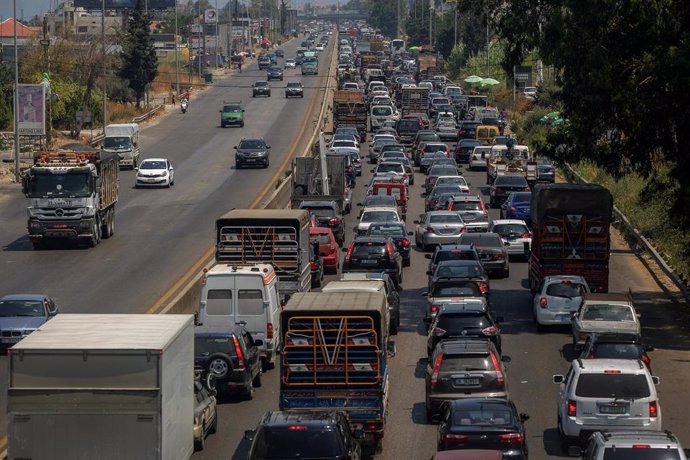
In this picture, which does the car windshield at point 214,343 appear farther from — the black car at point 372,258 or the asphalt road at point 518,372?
the black car at point 372,258

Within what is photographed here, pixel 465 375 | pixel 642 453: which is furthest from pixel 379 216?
pixel 642 453

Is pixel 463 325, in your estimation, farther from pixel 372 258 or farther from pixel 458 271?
pixel 372 258

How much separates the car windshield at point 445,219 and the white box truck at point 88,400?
30.2m

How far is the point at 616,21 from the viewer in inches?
1395

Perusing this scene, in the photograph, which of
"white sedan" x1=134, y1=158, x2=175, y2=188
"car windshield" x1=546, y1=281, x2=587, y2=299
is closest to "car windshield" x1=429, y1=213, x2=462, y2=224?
"car windshield" x1=546, y1=281, x2=587, y2=299

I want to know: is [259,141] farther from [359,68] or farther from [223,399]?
[359,68]

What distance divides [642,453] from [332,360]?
660 cm

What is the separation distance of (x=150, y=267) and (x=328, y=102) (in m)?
61.9

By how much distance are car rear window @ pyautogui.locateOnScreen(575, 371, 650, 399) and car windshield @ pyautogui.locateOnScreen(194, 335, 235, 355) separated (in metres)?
7.06

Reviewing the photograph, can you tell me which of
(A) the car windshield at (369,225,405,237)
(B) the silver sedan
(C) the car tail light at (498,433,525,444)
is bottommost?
(B) the silver sedan

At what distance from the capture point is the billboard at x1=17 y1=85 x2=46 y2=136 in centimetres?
6875

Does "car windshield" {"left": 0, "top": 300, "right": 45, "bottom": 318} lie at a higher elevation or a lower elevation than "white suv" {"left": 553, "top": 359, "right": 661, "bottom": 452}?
lower

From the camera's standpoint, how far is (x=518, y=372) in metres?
29.8

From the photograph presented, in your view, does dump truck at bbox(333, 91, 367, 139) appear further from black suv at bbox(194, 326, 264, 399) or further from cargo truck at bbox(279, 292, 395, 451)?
A: cargo truck at bbox(279, 292, 395, 451)
